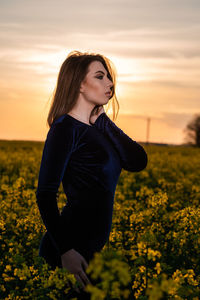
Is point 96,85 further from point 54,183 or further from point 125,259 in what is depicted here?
point 125,259

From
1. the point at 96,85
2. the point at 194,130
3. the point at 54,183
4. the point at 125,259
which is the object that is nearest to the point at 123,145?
the point at 96,85

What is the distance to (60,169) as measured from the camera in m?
2.55

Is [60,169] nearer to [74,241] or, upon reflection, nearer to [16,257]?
[74,241]

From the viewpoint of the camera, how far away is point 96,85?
2891 millimetres

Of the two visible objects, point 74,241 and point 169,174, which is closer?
point 74,241

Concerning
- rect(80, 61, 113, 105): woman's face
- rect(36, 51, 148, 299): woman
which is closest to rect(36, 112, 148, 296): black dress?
rect(36, 51, 148, 299): woman

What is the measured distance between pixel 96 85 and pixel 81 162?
2.15 ft

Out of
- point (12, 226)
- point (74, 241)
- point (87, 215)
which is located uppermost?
A: point (87, 215)

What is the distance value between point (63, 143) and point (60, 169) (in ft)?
0.62

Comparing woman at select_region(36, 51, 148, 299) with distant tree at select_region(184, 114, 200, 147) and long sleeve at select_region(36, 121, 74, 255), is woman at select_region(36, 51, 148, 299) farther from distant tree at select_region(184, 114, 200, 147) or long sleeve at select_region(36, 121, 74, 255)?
distant tree at select_region(184, 114, 200, 147)

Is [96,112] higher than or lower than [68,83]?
lower

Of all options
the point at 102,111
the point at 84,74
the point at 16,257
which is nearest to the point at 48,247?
the point at 16,257

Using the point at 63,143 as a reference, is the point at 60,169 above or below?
below

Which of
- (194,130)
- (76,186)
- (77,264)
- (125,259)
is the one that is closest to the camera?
(77,264)
